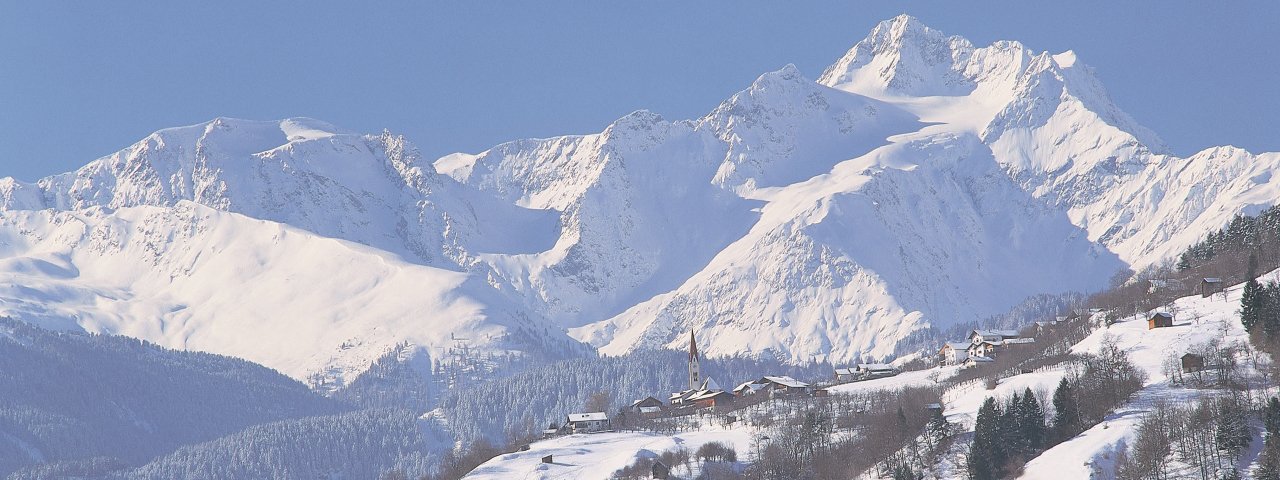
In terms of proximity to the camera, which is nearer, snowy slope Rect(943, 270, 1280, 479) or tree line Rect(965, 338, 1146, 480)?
snowy slope Rect(943, 270, 1280, 479)

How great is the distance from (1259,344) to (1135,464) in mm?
27731

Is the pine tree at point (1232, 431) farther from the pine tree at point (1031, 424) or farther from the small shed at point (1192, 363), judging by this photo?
the small shed at point (1192, 363)

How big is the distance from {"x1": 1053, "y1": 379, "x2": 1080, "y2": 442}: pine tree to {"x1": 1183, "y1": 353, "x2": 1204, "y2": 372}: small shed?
37.8 feet

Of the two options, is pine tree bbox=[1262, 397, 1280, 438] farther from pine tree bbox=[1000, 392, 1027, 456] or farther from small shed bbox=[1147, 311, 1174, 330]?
small shed bbox=[1147, 311, 1174, 330]

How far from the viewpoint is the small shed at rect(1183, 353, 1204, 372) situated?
171 meters

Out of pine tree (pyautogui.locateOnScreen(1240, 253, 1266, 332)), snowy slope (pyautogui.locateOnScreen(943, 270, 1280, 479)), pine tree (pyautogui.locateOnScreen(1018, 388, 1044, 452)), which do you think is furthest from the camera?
pine tree (pyautogui.locateOnScreen(1240, 253, 1266, 332))

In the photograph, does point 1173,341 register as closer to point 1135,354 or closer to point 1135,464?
point 1135,354

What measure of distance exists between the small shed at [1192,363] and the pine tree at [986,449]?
18696mm

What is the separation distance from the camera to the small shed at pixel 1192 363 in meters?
171

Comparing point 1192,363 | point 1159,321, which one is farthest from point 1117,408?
point 1159,321

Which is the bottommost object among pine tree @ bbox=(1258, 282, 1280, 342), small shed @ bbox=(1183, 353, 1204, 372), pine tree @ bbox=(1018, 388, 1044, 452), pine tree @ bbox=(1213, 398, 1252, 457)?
pine tree @ bbox=(1213, 398, 1252, 457)

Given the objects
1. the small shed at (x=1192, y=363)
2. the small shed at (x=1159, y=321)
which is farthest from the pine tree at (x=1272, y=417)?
the small shed at (x=1159, y=321)

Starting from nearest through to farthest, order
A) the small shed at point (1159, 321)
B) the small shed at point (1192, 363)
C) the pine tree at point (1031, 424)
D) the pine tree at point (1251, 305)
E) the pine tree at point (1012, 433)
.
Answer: the pine tree at point (1012, 433)
the pine tree at point (1031, 424)
the small shed at point (1192, 363)
the pine tree at point (1251, 305)
the small shed at point (1159, 321)

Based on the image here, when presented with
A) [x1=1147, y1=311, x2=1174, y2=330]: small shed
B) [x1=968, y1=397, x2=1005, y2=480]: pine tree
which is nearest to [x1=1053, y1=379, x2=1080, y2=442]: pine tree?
[x1=968, y1=397, x2=1005, y2=480]: pine tree
